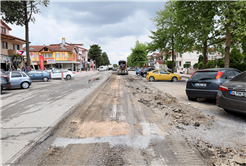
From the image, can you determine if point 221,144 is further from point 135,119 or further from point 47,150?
point 47,150

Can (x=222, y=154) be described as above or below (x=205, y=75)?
below

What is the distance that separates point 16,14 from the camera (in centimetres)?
2102

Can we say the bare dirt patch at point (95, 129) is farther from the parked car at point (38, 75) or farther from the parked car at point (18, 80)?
the parked car at point (38, 75)

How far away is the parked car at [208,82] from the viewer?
6975 millimetres

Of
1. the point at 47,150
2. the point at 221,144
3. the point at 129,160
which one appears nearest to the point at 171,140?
the point at 221,144

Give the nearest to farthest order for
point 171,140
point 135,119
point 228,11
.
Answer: point 171,140
point 135,119
point 228,11

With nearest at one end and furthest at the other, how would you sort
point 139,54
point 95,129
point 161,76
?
point 95,129
point 161,76
point 139,54

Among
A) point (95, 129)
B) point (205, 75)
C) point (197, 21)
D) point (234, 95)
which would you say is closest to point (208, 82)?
point (205, 75)

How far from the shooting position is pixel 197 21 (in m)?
16.4

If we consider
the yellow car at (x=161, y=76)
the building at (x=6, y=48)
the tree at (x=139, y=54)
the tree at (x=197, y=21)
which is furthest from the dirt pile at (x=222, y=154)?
the tree at (x=139, y=54)

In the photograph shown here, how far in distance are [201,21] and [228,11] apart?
101 inches

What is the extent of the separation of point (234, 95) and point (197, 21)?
13.7m

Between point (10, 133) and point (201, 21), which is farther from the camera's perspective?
point (201, 21)

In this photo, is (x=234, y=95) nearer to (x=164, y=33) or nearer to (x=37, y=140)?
(x=37, y=140)
